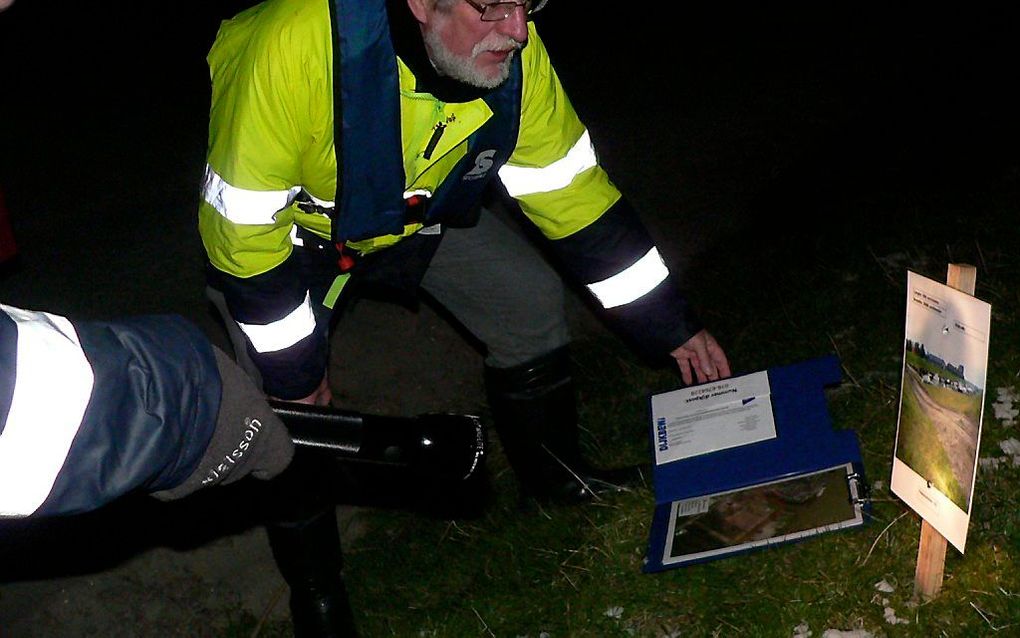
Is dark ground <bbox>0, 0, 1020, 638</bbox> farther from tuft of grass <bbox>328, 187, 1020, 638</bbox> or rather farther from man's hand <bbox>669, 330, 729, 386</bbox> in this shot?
man's hand <bbox>669, 330, 729, 386</bbox>

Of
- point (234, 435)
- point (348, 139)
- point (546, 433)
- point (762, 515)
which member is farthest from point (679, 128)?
point (234, 435)

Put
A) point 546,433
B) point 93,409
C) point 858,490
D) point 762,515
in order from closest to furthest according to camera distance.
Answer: point 93,409
point 858,490
point 762,515
point 546,433

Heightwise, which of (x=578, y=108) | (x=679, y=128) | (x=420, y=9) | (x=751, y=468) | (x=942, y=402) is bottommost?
(x=578, y=108)

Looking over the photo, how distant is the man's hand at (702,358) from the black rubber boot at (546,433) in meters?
0.38

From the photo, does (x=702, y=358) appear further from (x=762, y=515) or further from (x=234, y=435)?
(x=234, y=435)

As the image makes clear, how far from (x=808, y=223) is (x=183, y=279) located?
2.71 m

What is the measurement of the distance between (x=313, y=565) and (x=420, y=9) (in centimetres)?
153

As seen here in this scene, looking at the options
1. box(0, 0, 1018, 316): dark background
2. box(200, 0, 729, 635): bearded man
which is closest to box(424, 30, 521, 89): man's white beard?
box(200, 0, 729, 635): bearded man

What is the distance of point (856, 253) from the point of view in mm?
4379

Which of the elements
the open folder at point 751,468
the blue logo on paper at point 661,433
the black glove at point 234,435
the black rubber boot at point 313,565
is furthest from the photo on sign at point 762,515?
the black glove at point 234,435

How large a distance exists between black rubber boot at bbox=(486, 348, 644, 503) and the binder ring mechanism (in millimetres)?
755

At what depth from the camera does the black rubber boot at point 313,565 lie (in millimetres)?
3170

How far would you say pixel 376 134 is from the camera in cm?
265

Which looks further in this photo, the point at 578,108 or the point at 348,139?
the point at 578,108
